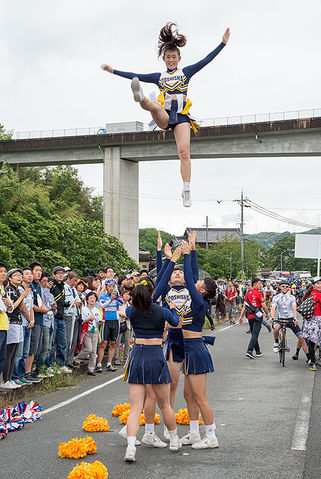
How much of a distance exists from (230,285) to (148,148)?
11874 millimetres

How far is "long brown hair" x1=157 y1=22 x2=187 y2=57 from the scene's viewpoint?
19.6 ft

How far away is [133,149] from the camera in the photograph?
1468 inches

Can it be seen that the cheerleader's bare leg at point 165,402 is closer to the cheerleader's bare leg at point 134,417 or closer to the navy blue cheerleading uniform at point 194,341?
the cheerleader's bare leg at point 134,417

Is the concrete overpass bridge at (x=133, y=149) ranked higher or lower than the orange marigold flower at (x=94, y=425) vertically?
higher

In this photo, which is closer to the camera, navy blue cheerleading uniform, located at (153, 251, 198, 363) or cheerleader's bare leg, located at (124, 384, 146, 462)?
cheerleader's bare leg, located at (124, 384, 146, 462)

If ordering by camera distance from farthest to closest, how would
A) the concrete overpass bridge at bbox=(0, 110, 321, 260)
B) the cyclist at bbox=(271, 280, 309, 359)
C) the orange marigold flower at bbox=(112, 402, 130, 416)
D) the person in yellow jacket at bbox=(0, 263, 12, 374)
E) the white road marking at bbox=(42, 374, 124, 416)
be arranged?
the concrete overpass bridge at bbox=(0, 110, 321, 260), the cyclist at bbox=(271, 280, 309, 359), the person in yellow jacket at bbox=(0, 263, 12, 374), the white road marking at bbox=(42, 374, 124, 416), the orange marigold flower at bbox=(112, 402, 130, 416)

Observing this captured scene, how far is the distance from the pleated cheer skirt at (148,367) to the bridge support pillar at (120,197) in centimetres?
3206

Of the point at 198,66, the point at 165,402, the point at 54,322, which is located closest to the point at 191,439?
the point at 165,402

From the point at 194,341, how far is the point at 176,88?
2754 millimetres

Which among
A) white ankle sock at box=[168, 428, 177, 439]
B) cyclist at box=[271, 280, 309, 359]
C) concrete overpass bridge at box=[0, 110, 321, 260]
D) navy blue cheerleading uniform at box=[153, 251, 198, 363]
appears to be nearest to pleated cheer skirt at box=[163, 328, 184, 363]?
navy blue cheerleading uniform at box=[153, 251, 198, 363]

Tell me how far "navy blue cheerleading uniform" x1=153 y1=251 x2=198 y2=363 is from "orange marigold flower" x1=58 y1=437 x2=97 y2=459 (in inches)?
49.5

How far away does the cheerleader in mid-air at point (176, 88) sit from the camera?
597 centimetres

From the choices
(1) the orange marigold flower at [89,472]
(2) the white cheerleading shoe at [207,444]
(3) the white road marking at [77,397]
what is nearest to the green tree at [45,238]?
(3) the white road marking at [77,397]

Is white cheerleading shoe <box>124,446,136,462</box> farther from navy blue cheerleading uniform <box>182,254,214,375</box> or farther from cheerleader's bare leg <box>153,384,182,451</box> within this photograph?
navy blue cheerleading uniform <box>182,254,214,375</box>
